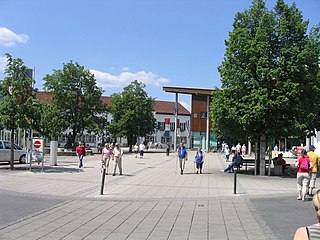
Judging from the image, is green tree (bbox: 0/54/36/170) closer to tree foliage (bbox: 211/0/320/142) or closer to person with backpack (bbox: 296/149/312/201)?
tree foliage (bbox: 211/0/320/142)

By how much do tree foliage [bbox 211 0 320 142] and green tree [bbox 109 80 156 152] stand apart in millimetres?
35059

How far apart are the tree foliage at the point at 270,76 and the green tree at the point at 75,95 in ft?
99.9

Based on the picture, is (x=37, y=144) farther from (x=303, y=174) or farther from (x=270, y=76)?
(x=303, y=174)

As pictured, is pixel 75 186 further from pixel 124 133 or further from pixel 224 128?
pixel 124 133

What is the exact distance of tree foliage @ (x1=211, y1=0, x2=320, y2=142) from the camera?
21375 millimetres

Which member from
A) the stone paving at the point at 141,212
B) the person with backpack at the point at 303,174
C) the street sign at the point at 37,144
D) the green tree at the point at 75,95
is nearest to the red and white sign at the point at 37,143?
the street sign at the point at 37,144

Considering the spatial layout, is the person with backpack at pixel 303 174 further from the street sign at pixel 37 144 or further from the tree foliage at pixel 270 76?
the street sign at pixel 37 144

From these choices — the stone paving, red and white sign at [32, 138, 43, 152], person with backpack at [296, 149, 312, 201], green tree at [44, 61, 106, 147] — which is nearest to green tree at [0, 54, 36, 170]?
red and white sign at [32, 138, 43, 152]

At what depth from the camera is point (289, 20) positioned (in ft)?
74.4

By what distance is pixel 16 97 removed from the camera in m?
21.1

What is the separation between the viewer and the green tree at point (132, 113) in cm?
5775

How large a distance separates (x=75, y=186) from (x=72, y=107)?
36.2 metres

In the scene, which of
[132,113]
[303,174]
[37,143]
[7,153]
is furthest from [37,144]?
[132,113]

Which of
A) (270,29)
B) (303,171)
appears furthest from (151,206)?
(270,29)
